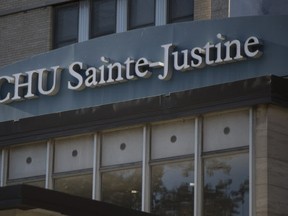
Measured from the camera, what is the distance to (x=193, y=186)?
2225cm

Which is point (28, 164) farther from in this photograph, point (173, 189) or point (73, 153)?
point (173, 189)

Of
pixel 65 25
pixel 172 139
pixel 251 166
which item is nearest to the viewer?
pixel 251 166

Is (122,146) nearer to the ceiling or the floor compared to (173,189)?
nearer to the ceiling

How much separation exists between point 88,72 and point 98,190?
2.78 meters

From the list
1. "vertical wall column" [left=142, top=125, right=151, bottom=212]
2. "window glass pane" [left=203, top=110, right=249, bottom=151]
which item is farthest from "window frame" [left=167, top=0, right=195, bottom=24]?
"window glass pane" [left=203, top=110, right=249, bottom=151]

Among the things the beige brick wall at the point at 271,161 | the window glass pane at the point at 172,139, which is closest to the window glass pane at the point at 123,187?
the window glass pane at the point at 172,139

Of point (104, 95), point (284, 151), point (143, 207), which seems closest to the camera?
point (284, 151)

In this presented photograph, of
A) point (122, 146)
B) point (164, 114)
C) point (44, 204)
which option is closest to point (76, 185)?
point (122, 146)

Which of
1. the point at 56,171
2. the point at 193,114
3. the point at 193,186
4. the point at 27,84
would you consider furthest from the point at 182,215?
the point at 27,84

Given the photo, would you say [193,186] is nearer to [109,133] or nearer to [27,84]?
[109,133]

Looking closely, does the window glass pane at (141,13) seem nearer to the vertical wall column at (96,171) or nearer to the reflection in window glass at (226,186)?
the vertical wall column at (96,171)

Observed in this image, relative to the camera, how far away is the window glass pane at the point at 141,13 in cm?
2733

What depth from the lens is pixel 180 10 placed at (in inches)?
1061

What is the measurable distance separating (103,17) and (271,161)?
8.62 m
